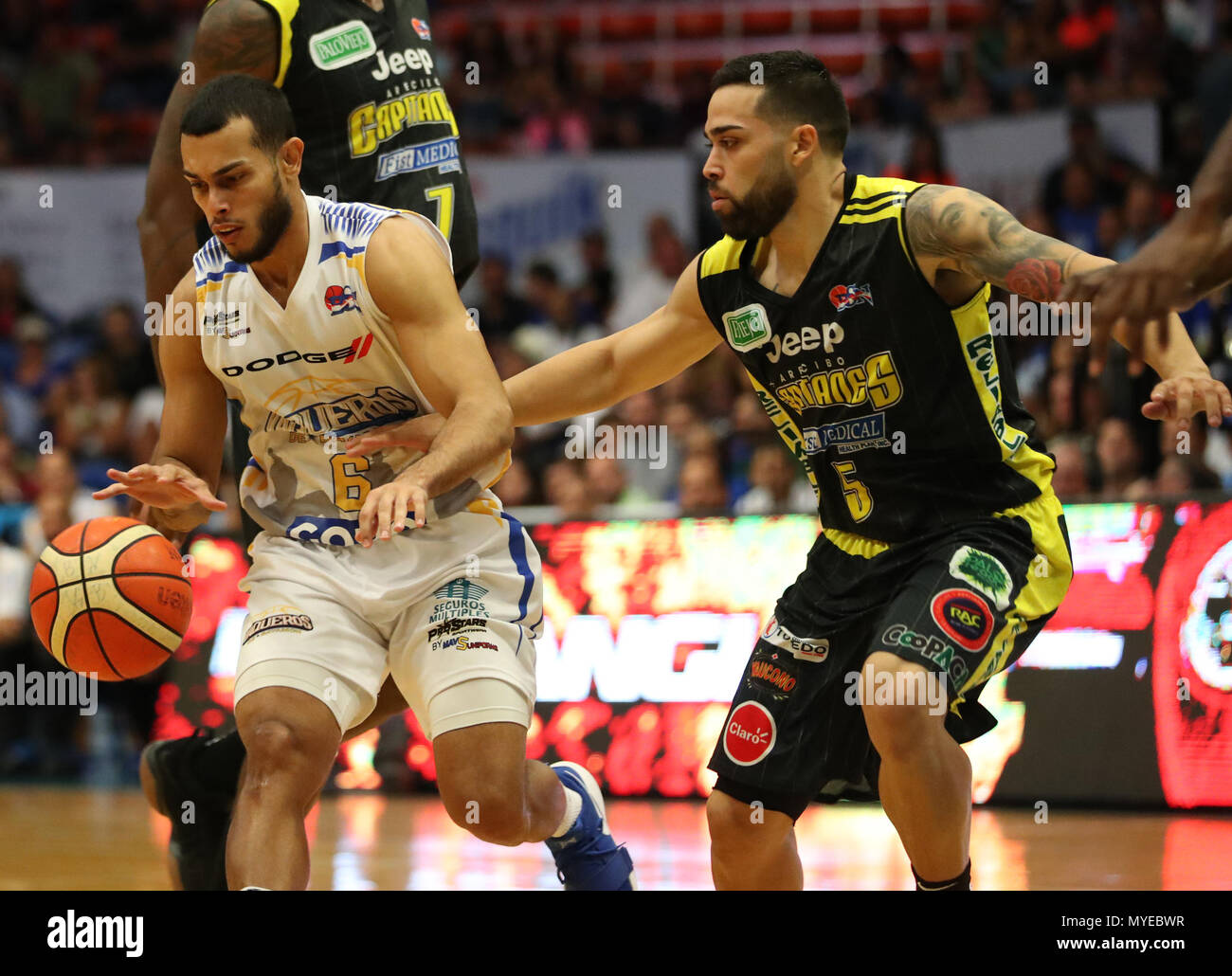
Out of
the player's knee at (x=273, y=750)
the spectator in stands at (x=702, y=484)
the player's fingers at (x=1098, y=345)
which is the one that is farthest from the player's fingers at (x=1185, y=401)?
the spectator in stands at (x=702, y=484)

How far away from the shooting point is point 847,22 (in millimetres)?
14633

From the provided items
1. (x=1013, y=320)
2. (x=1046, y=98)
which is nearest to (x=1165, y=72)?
(x=1046, y=98)

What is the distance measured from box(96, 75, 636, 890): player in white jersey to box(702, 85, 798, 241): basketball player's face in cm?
74

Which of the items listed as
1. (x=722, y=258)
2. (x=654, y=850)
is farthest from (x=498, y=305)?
(x=722, y=258)

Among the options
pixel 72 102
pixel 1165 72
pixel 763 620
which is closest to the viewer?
pixel 763 620

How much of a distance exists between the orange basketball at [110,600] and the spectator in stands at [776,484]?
15.0 ft

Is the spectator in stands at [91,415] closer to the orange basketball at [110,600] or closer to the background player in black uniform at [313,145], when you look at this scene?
the background player in black uniform at [313,145]

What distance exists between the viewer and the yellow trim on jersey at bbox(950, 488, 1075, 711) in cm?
383

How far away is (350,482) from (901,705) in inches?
58.5

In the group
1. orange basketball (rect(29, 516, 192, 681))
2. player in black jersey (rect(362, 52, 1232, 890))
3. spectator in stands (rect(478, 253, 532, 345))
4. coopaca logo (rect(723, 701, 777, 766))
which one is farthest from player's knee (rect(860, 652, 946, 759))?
spectator in stands (rect(478, 253, 532, 345))

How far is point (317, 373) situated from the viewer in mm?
3963

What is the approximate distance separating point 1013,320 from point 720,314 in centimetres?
443

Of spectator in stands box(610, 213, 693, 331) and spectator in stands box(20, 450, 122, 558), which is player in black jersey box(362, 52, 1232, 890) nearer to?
spectator in stands box(20, 450, 122, 558)
